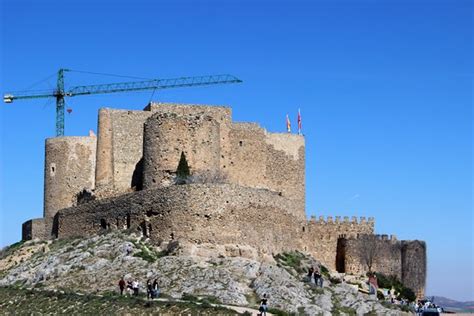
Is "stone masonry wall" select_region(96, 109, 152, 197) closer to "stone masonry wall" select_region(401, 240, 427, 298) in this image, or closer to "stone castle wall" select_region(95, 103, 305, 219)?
"stone castle wall" select_region(95, 103, 305, 219)

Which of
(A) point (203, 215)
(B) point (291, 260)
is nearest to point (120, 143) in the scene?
(A) point (203, 215)

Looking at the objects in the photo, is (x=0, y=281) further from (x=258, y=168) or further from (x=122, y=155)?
(x=258, y=168)

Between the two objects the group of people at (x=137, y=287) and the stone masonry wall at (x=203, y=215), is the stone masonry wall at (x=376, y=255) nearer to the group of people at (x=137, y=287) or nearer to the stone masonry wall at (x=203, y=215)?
the stone masonry wall at (x=203, y=215)

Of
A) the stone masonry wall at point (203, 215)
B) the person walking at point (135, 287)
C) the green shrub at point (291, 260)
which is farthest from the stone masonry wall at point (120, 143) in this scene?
the person walking at point (135, 287)

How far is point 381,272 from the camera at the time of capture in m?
73.6

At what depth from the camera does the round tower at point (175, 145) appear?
6394 centimetres

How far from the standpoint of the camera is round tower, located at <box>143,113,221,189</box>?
6394cm

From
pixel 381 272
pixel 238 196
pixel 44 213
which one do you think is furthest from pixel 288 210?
pixel 44 213

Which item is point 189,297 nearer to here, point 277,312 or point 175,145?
point 277,312

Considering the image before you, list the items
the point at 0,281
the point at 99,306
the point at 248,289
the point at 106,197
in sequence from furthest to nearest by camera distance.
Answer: the point at 106,197 < the point at 0,281 < the point at 248,289 < the point at 99,306

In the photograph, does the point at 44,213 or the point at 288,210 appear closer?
the point at 288,210

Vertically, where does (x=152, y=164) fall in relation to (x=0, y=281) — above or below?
above

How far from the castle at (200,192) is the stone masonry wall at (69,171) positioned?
2.4 inches

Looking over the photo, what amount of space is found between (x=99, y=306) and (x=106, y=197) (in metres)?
16.9
